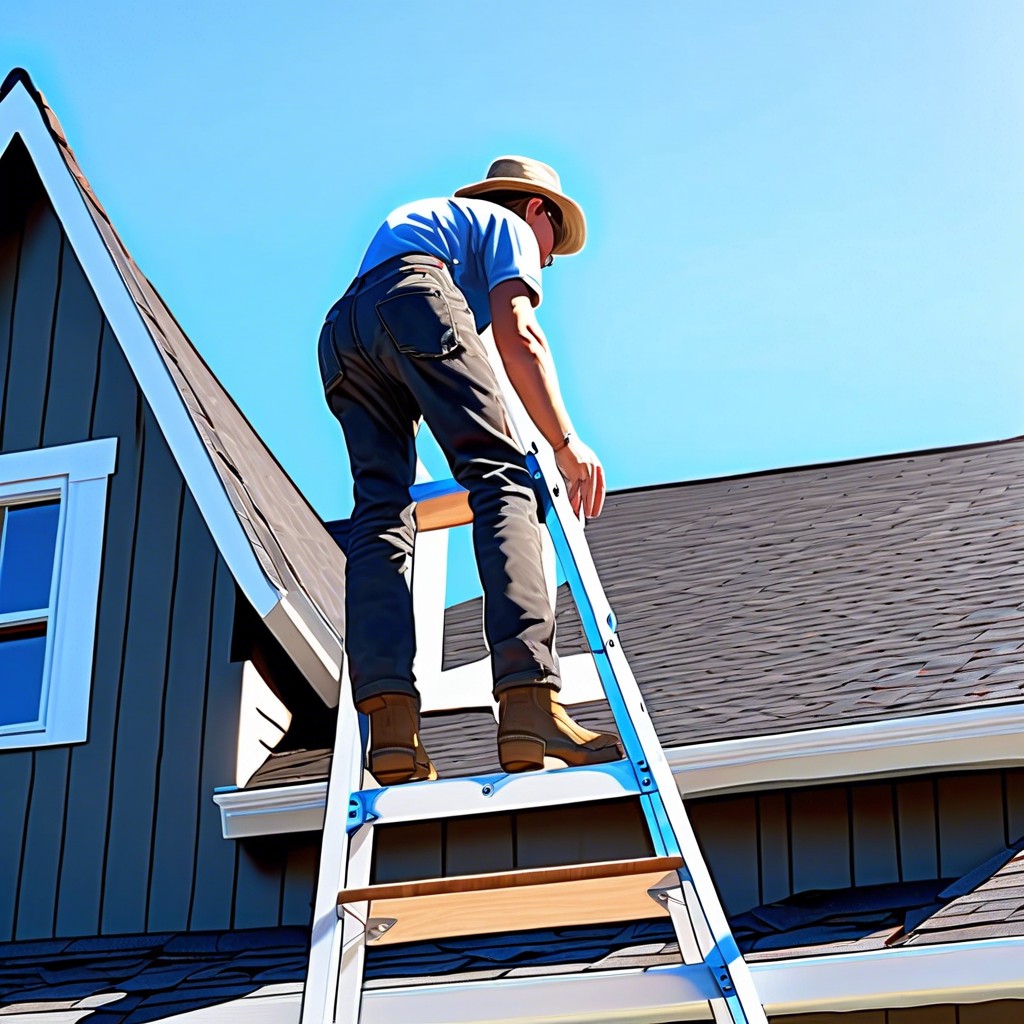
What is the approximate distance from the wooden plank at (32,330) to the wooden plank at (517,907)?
17.1ft

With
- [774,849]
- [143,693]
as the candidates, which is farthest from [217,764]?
[774,849]

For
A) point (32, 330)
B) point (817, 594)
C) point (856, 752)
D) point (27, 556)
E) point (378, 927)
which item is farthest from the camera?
point (32, 330)

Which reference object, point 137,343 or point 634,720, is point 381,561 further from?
point 137,343

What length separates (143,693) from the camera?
682 centimetres

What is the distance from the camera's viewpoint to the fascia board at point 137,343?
6.72m

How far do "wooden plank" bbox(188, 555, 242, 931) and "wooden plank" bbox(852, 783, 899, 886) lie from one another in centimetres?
274

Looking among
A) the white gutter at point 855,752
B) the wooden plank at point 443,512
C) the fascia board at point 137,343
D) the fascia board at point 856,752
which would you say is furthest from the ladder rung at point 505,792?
the fascia board at point 137,343

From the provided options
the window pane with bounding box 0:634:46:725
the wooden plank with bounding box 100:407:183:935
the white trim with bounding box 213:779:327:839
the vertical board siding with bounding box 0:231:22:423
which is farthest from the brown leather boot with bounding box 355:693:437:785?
the vertical board siding with bounding box 0:231:22:423

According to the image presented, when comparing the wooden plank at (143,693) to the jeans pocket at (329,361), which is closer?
the jeans pocket at (329,361)

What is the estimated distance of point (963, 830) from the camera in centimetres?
573

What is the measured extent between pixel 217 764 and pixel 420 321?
354cm

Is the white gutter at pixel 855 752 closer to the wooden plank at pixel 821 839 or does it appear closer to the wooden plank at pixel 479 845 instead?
the wooden plank at pixel 821 839

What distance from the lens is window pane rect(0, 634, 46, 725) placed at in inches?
281

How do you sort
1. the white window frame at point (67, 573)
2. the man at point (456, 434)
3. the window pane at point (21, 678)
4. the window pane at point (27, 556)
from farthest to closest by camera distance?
the window pane at point (27, 556) < the window pane at point (21, 678) < the white window frame at point (67, 573) < the man at point (456, 434)
